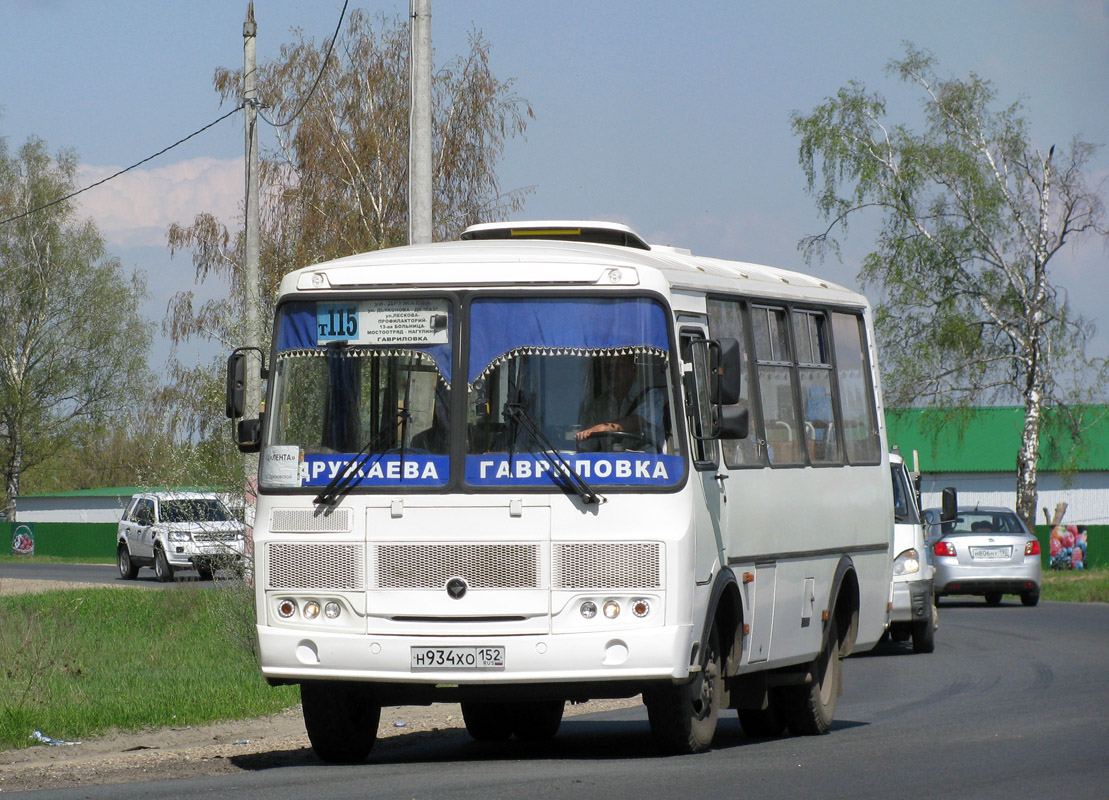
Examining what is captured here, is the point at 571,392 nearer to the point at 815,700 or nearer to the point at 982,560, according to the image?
the point at 815,700

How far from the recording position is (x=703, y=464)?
10078 mm

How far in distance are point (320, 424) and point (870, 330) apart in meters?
5.41

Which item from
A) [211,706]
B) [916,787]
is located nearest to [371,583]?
[916,787]

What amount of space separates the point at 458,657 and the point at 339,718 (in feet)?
3.80

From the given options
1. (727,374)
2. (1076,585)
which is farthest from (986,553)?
(727,374)

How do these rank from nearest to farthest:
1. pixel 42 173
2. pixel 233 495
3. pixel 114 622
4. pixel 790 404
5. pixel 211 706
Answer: pixel 790 404
pixel 211 706
pixel 233 495
pixel 114 622
pixel 42 173

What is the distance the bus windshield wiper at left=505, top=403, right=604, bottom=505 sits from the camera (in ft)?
31.5

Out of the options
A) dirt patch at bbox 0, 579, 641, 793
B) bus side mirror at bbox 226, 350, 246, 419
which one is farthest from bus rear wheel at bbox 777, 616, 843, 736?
bus side mirror at bbox 226, 350, 246, 419

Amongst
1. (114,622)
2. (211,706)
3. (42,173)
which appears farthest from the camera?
(42,173)

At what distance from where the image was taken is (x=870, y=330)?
45.7ft

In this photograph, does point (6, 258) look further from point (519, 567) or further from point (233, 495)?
point (519, 567)

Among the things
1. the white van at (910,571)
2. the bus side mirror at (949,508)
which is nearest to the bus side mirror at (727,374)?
the bus side mirror at (949,508)

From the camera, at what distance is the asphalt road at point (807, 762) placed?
29.0 ft

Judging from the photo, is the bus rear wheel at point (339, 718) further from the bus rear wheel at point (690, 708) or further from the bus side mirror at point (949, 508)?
the bus side mirror at point (949, 508)
